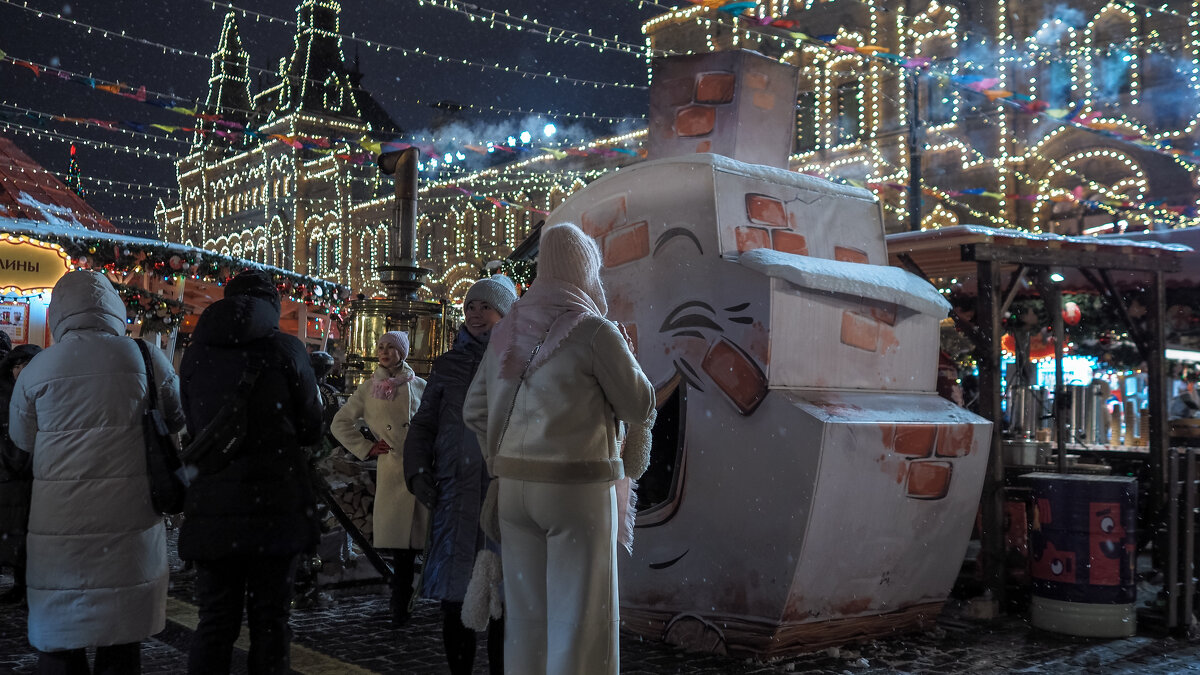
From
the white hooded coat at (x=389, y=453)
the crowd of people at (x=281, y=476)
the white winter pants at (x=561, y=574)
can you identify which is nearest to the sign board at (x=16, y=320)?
the white hooded coat at (x=389, y=453)

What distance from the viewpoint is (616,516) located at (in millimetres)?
3697

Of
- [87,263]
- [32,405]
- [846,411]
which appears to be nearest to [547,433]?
[32,405]

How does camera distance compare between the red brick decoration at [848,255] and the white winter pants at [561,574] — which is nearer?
the white winter pants at [561,574]

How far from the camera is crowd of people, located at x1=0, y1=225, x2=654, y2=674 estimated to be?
3.57 m

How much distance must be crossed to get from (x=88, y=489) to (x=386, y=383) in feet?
9.75

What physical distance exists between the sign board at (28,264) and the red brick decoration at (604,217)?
8.53 metres

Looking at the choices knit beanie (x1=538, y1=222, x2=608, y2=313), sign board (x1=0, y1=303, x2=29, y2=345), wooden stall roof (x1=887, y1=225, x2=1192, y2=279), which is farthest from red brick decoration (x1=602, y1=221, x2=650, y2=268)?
sign board (x1=0, y1=303, x2=29, y2=345)

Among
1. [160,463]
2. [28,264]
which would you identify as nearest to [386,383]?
[160,463]

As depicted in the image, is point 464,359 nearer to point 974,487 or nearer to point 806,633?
point 806,633

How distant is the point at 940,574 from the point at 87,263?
1148cm

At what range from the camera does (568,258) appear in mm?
3754

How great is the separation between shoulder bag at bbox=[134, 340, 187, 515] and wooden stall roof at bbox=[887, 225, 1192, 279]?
498 cm

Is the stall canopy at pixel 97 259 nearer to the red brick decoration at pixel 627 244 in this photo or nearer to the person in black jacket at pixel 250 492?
the red brick decoration at pixel 627 244

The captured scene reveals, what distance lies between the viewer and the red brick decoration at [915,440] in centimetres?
588
